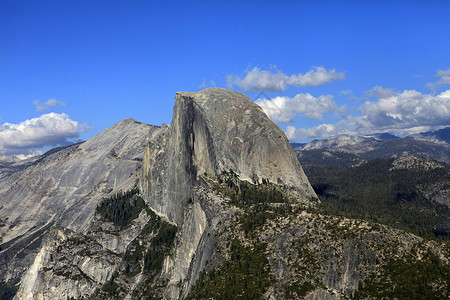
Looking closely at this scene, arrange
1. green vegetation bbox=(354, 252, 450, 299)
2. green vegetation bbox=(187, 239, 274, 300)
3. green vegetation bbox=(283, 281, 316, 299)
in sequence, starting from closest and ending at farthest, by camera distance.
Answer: green vegetation bbox=(354, 252, 450, 299), green vegetation bbox=(283, 281, 316, 299), green vegetation bbox=(187, 239, 274, 300)

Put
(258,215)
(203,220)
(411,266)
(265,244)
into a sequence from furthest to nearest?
(203,220)
(258,215)
(265,244)
(411,266)

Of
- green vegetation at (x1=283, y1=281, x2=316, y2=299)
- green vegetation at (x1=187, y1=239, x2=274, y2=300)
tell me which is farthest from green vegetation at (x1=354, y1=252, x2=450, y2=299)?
green vegetation at (x1=187, y1=239, x2=274, y2=300)

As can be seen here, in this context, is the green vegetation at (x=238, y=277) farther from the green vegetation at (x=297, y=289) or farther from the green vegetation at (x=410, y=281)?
the green vegetation at (x=410, y=281)

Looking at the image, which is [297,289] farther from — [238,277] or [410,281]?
[410,281]

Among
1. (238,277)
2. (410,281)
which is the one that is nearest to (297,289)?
(238,277)

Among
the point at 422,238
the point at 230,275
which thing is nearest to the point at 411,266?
the point at 422,238

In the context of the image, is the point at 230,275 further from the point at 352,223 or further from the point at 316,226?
the point at 352,223

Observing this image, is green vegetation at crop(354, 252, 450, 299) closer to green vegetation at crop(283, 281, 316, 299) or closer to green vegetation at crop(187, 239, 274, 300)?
green vegetation at crop(283, 281, 316, 299)
